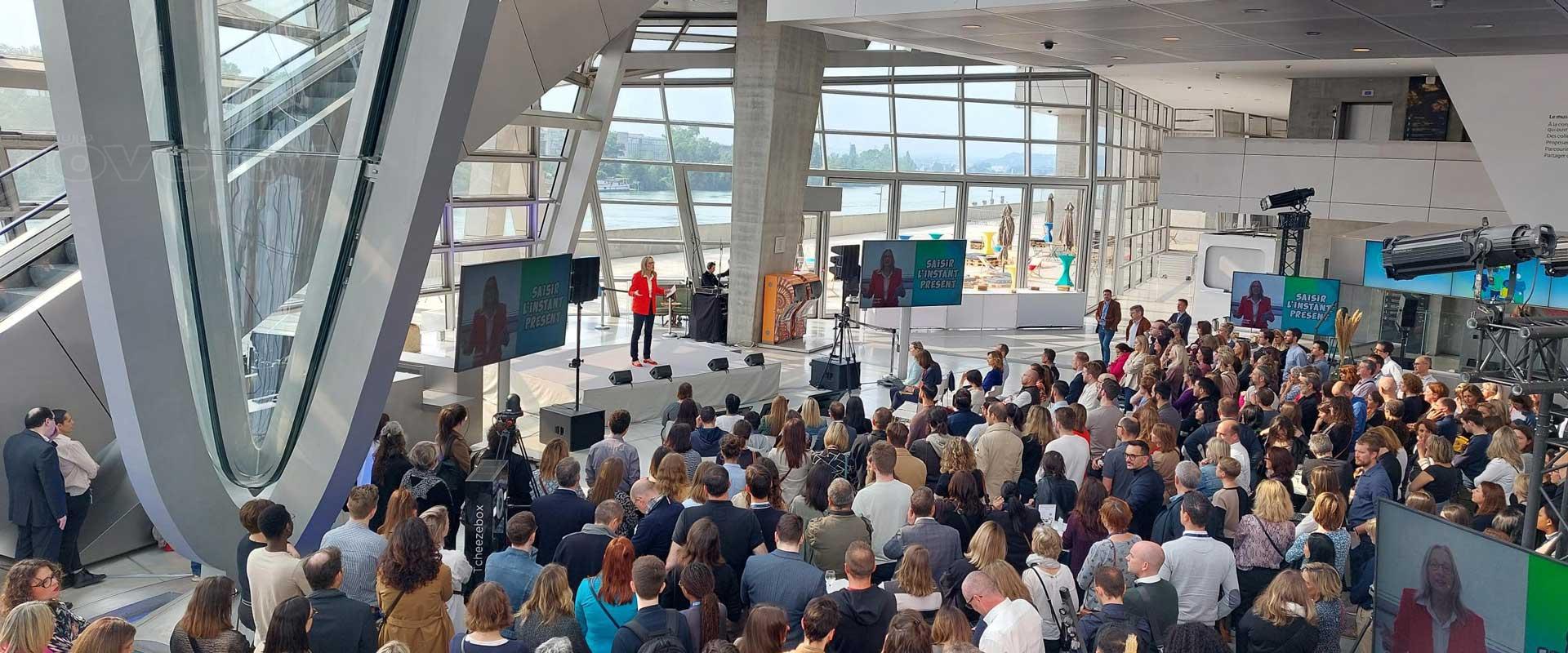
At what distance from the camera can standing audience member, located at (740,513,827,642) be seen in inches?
217

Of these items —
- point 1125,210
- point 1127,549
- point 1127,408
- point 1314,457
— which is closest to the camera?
point 1127,549

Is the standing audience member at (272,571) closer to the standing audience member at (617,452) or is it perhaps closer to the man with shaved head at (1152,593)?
the standing audience member at (617,452)

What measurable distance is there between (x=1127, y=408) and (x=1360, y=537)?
5033mm

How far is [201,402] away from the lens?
6.30 meters

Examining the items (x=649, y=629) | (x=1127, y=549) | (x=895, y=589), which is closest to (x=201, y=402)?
(x=649, y=629)

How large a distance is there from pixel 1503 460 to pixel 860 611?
597 cm

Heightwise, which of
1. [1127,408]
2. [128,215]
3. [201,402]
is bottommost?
[1127,408]

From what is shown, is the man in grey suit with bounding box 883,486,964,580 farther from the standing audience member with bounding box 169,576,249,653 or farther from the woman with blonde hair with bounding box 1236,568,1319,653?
the standing audience member with bounding box 169,576,249,653

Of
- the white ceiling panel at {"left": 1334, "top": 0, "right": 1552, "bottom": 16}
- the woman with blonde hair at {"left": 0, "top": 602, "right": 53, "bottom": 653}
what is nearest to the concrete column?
the white ceiling panel at {"left": 1334, "top": 0, "right": 1552, "bottom": 16}

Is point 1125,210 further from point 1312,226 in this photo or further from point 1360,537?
point 1360,537

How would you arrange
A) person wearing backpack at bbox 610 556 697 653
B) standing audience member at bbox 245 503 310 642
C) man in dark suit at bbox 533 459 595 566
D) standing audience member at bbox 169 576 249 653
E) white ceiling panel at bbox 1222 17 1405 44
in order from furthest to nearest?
1. white ceiling panel at bbox 1222 17 1405 44
2. man in dark suit at bbox 533 459 595 566
3. standing audience member at bbox 245 503 310 642
4. person wearing backpack at bbox 610 556 697 653
5. standing audience member at bbox 169 576 249 653

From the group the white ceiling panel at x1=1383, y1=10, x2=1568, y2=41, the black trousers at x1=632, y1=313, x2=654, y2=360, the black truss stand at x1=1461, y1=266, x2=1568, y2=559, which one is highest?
the white ceiling panel at x1=1383, y1=10, x2=1568, y2=41

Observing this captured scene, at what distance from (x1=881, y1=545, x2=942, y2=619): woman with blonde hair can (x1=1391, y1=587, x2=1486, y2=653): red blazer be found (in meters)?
2.00

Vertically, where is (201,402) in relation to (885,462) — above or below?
above
